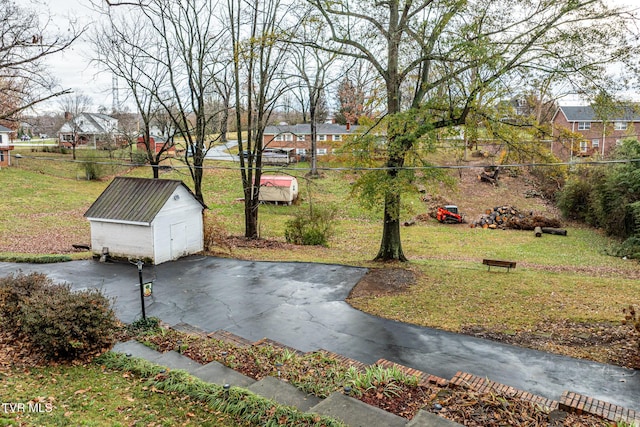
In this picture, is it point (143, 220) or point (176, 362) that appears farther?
point (143, 220)

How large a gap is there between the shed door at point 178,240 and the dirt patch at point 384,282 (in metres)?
7.31

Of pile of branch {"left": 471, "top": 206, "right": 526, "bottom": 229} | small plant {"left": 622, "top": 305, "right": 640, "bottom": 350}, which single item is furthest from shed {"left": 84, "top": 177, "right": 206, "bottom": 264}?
pile of branch {"left": 471, "top": 206, "right": 526, "bottom": 229}

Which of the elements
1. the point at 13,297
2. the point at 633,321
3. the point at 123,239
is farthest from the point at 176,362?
the point at 123,239

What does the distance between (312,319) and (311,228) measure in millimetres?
11489

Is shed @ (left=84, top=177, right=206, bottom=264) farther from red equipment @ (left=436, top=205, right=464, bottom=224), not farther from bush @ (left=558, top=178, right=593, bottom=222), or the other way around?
bush @ (left=558, top=178, right=593, bottom=222)

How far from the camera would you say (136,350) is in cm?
751

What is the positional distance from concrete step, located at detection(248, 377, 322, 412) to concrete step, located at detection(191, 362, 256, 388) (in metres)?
0.28

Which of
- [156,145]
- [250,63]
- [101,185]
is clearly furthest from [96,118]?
[250,63]

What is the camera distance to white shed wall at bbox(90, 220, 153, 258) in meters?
16.0

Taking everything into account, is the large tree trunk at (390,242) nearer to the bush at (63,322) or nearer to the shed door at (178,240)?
the shed door at (178,240)

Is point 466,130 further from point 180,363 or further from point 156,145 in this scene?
point 156,145

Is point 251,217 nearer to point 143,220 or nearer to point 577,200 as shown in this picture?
point 143,220

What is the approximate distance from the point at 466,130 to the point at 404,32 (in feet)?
12.8

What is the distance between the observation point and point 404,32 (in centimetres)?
1477
